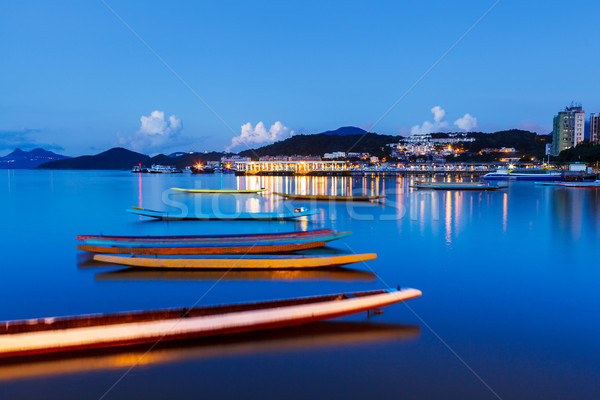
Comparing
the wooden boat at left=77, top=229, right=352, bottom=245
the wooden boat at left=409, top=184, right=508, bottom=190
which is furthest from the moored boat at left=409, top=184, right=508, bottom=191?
the wooden boat at left=77, top=229, right=352, bottom=245

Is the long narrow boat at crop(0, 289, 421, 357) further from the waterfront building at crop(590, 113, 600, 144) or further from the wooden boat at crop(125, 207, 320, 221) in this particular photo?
the waterfront building at crop(590, 113, 600, 144)

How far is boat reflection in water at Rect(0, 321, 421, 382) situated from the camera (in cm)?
464

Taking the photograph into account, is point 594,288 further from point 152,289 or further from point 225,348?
point 152,289

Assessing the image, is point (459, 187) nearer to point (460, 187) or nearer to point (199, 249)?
point (460, 187)

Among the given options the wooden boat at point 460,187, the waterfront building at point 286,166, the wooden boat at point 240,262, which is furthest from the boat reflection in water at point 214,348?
the waterfront building at point 286,166

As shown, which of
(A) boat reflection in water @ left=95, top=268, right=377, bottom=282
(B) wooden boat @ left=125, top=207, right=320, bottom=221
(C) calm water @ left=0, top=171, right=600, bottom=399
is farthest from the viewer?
(B) wooden boat @ left=125, top=207, right=320, bottom=221

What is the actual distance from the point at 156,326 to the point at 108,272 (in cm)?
427

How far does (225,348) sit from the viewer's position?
5.11 m

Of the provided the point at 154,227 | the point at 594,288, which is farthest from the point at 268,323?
the point at 154,227

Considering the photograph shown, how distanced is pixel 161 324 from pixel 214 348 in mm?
683

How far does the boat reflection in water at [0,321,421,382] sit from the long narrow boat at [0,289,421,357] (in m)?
0.14

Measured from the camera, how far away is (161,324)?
4.91m

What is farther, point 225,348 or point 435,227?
point 435,227

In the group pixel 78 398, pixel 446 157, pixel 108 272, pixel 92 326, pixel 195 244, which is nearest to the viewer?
pixel 78 398
